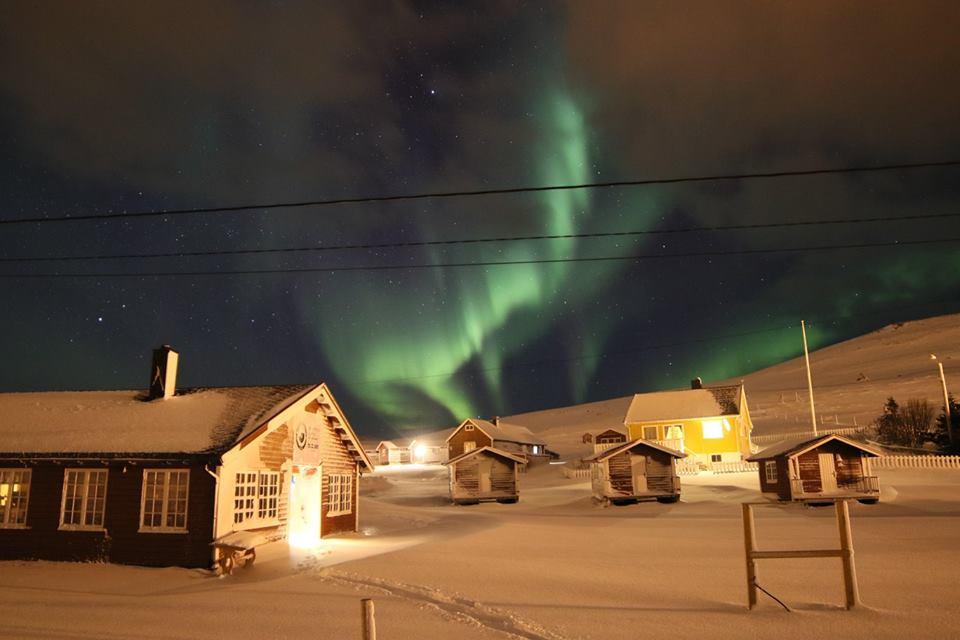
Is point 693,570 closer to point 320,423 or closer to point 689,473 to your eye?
point 320,423

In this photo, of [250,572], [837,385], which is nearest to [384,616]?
[250,572]

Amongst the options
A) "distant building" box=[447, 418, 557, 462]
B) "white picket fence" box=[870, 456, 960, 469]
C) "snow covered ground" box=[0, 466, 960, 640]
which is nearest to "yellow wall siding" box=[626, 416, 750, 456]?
"white picket fence" box=[870, 456, 960, 469]

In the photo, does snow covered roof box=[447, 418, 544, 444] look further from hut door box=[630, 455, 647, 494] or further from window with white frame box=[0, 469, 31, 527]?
window with white frame box=[0, 469, 31, 527]

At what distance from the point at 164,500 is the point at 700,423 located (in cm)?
5217

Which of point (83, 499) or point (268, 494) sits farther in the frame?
point (268, 494)

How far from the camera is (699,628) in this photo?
10711 mm

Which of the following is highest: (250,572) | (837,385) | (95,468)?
(837,385)

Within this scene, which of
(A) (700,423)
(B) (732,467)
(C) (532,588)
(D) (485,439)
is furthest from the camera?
(D) (485,439)

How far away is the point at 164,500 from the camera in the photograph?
A: 65.2ft

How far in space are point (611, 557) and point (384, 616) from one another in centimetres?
910

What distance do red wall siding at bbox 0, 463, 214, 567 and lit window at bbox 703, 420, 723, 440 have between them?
5165cm

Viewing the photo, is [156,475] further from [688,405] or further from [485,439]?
[485,439]

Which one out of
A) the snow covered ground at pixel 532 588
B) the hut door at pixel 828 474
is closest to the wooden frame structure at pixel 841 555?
the snow covered ground at pixel 532 588

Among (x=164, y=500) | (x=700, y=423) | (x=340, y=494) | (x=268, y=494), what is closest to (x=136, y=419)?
(x=164, y=500)
